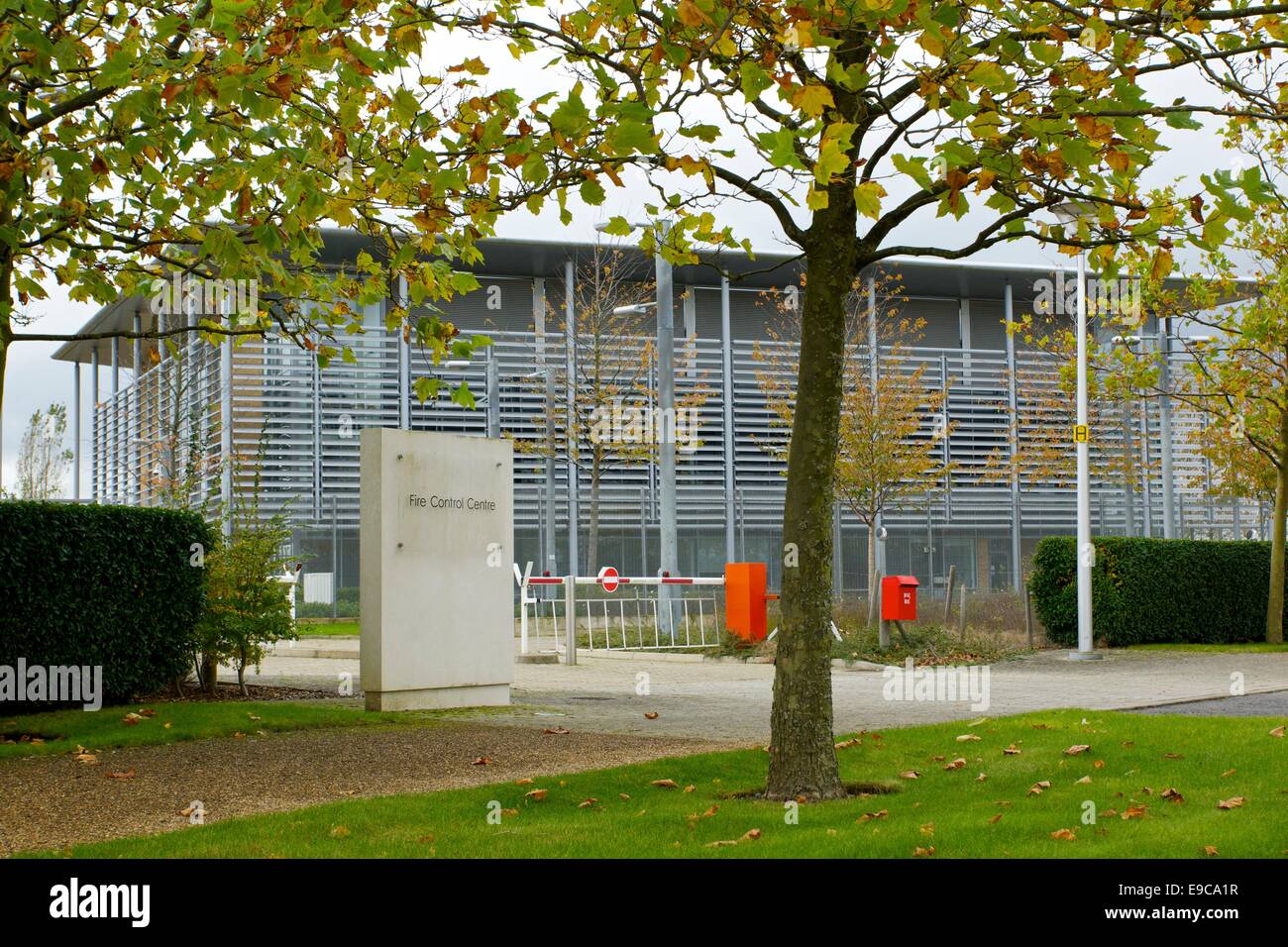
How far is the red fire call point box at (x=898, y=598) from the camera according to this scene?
20156 millimetres

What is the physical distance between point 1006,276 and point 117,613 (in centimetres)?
3277

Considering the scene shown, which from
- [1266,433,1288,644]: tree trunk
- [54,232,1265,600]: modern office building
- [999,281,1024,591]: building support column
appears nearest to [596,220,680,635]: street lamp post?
[54,232,1265,600]: modern office building

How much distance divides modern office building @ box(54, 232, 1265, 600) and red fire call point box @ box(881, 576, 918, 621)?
38.2 feet

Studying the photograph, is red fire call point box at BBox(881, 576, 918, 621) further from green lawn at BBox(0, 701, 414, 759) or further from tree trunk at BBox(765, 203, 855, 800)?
tree trunk at BBox(765, 203, 855, 800)

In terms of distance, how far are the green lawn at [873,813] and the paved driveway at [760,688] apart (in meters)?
2.40

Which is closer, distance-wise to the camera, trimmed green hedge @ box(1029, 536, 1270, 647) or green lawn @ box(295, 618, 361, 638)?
trimmed green hedge @ box(1029, 536, 1270, 647)

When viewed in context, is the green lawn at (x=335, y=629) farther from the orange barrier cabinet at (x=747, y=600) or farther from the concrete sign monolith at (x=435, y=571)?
the concrete sign monolith at (x=435, y=571)

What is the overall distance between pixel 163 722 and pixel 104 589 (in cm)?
179

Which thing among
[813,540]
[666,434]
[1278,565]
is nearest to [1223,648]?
[1278,565]

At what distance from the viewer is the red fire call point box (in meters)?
20.2

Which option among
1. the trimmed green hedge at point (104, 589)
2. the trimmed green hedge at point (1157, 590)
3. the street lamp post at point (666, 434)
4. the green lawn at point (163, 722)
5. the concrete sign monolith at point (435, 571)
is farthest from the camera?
the street lamp post at point (666, 434)

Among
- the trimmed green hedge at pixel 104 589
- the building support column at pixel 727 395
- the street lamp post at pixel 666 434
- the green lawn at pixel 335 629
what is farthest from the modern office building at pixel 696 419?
the trimmed green hedge at pixel 104 589

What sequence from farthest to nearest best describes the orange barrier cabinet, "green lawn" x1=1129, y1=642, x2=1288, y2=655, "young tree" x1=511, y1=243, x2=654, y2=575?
"young tree" x1=511, y1=243, x2=654, y2=575 < "green lawn" x1=1129, y1=642, x2=1288, y2=655 < the orange barrier cabinet

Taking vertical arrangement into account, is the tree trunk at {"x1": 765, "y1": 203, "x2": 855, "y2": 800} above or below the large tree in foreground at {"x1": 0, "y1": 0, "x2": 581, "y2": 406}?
below
